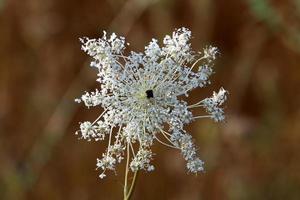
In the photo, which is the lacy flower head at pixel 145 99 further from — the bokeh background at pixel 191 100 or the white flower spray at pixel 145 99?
the bokeh background at pixel 191 100

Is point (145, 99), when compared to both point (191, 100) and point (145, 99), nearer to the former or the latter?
point (145, 99)

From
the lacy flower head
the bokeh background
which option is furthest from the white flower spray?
the bokeh background

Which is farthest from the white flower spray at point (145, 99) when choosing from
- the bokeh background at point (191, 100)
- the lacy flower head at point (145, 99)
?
the bokeh background at point (191, 100)

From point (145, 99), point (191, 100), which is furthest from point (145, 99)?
point (191, 100)

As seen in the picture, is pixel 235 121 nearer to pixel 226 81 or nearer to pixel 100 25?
pixel 226 81

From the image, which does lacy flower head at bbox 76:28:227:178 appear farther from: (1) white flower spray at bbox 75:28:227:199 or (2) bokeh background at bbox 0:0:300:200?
(2) bokeh background at bbox 0:0:300:200

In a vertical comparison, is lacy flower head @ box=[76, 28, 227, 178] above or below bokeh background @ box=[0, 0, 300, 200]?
A: below

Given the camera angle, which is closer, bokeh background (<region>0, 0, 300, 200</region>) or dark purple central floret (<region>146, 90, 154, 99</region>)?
dark purple central floret (<region>146, 90, 154, 99</region>)
